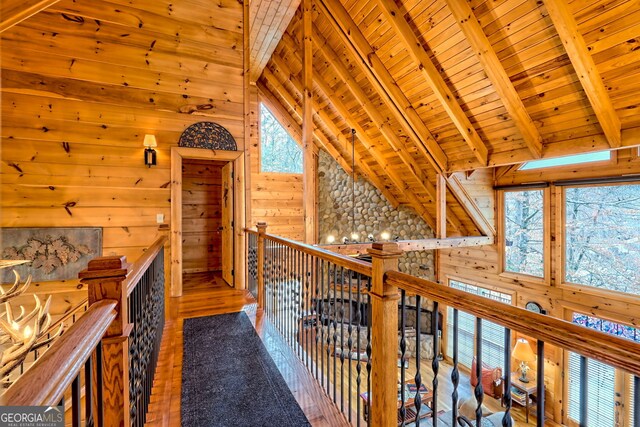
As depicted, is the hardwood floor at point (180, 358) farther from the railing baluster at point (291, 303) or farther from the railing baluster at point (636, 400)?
the railing baluster at point (636, 400)

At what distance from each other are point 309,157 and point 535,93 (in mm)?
3160

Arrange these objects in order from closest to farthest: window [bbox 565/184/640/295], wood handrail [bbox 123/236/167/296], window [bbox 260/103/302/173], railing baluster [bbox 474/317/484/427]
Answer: railing baluster [bbox 474/317/484/427], wood handrail [bbox 123/236/167/296], window [bbox 565/184/640/295], window [bbox 260/103/302/173]

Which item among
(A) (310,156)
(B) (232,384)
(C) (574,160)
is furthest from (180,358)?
(C) (574,160)

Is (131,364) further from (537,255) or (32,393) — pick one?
(537,255)

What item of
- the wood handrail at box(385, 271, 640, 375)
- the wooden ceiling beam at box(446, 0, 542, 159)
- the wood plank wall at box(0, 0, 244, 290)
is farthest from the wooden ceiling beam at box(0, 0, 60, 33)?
the wooden ceiling beam at box(446, 0, 542, 159)

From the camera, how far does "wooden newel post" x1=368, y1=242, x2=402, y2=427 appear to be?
1.44m

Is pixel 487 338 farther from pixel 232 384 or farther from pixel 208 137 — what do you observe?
pixel 208 137

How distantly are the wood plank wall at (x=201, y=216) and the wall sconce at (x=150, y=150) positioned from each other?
5.81ft

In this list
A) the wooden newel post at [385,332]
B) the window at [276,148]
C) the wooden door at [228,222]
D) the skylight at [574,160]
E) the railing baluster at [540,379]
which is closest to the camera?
the railing baluster at [540,379]

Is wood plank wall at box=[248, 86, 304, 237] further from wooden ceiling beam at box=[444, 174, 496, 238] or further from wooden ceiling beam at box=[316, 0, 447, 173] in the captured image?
wooden ceiling beam at box=[444, 174, 496, 238]

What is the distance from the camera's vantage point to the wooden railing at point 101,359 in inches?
21.9

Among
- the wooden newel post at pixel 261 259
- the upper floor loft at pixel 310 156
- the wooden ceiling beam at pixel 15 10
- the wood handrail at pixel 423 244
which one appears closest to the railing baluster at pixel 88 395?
the upper floor loft at pixel 310 156

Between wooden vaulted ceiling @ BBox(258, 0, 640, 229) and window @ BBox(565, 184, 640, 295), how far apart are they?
1.48 m

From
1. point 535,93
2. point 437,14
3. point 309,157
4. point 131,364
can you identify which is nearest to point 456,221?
point 535,93
